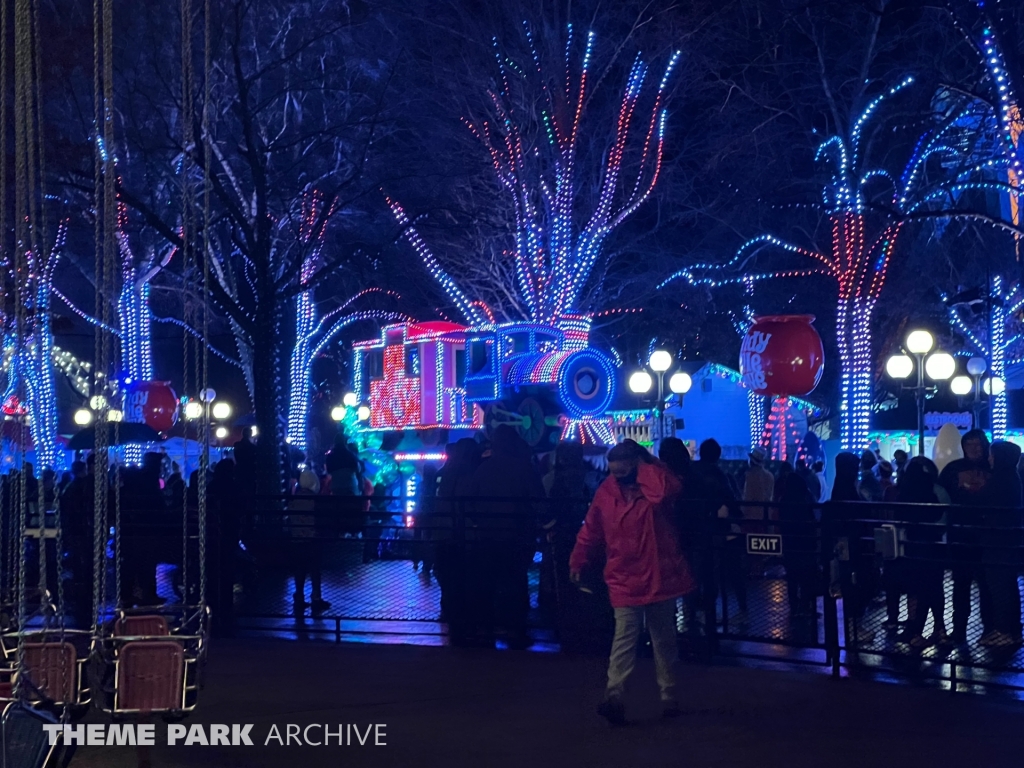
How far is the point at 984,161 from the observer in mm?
22312

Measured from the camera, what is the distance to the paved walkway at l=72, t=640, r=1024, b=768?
25.3ft

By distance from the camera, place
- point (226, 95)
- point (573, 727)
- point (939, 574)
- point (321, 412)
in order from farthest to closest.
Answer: point (321, 412) < point (226, 95) < point (939, 574) < point (573, 727)

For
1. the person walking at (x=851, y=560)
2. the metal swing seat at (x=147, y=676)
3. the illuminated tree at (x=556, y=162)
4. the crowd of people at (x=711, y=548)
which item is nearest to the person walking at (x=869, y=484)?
the crowd of people at (x=711, y=548)

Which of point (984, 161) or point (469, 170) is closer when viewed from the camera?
point (984, 161)

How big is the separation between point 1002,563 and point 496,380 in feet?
51.6

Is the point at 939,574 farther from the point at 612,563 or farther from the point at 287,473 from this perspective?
the point at 287,473

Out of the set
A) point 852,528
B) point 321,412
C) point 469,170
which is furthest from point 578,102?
point 321,412

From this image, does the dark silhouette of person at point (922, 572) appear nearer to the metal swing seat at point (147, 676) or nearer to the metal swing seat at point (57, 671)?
the metal swing seat at point (147, 676)

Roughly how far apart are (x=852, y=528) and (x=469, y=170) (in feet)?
58.1

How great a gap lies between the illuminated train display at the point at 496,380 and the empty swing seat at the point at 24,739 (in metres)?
16.7

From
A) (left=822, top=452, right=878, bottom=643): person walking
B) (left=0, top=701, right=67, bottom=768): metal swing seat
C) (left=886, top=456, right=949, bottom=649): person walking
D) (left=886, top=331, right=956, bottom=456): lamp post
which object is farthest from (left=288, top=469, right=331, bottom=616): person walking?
(left=886, top=331, right=956, bottom=456): lamp post

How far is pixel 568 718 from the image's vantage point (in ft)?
28.7

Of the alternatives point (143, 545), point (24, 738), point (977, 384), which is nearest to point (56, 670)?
point (24, 738)

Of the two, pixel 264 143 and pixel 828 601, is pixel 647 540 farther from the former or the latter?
pixel 264 143
